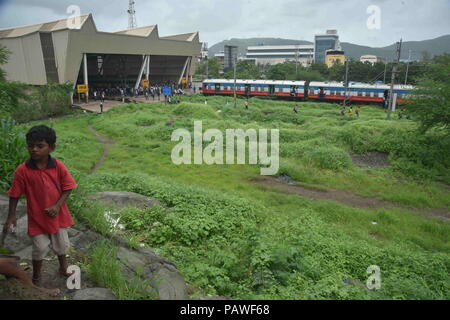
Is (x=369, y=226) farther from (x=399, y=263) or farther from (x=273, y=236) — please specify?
(x=273, y=236)

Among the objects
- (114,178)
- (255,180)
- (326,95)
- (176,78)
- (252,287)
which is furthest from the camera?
(176,78)

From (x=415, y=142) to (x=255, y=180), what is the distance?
887cm

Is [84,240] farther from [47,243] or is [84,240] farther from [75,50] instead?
[75,50]

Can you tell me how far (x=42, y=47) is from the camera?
31.5 m

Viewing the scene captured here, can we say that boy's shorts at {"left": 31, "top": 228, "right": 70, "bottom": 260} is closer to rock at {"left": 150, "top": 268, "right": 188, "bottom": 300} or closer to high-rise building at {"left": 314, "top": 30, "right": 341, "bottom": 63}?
rock at {"left": 150, "top": 268, "right": 188, "bottom": 300}

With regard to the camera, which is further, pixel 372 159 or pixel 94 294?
pixel 372 159

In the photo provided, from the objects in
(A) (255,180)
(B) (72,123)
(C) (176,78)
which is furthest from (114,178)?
(C) (176,78)

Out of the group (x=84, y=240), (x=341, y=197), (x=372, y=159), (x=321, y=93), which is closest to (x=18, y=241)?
(x=84, y=240)

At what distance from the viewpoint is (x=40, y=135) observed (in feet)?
12.0

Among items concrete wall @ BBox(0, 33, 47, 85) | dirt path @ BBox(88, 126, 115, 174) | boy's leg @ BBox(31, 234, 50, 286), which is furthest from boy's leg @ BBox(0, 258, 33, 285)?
concrete wall @ BBox(0, 33, 47, 85)

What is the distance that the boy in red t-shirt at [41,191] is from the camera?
3.69 m

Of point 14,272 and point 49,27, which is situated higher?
point 49,27

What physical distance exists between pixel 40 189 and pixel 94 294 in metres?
1.35

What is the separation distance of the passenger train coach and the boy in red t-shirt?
33.8m
